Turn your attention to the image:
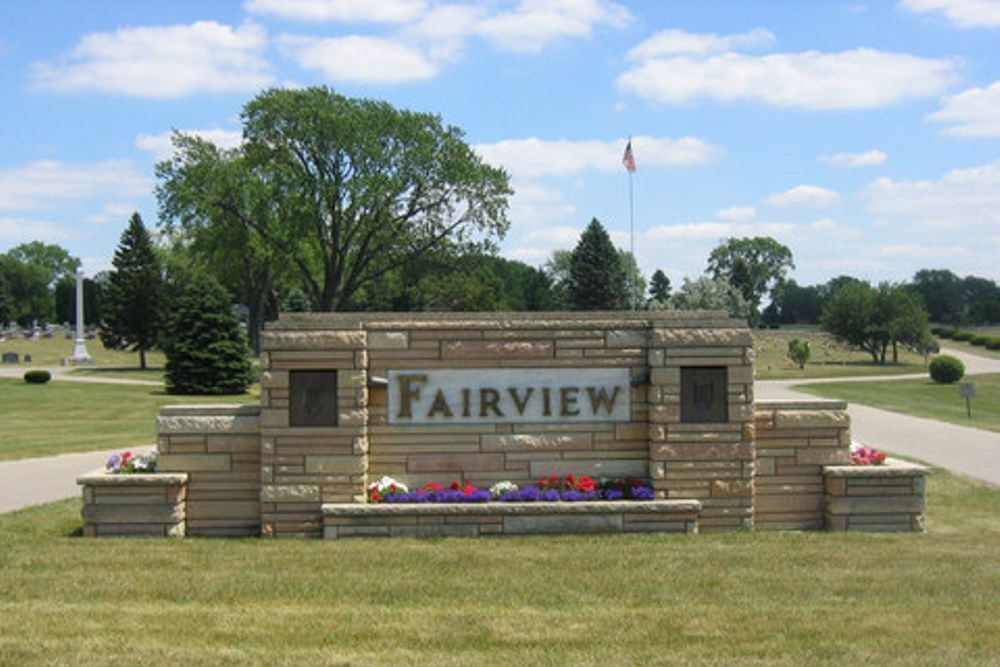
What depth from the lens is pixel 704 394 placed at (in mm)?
9109

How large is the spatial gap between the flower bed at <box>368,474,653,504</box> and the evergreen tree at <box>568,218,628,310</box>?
6162cm

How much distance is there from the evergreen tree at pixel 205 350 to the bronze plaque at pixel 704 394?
29.9 meters

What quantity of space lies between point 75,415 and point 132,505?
21384 mm

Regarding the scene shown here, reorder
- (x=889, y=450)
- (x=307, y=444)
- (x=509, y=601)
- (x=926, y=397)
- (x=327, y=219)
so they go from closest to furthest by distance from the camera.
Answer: (x=509, y=601), (x=307, y=444), (x=889, y=450), (x=926, y=397), (x=327, y=219)

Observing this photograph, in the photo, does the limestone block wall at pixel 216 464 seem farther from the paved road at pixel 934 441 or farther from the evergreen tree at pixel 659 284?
the evergreen tree at pixel 659 284

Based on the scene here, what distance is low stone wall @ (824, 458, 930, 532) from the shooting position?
921cm

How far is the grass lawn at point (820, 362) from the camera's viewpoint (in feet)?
171

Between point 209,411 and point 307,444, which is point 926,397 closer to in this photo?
point 307,444

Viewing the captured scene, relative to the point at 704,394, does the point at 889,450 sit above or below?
below

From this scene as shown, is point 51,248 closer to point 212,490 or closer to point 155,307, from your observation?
point 155,307

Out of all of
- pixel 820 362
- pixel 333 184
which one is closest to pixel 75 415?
pixel 333 184

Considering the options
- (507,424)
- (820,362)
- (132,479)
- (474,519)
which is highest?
(507,424)

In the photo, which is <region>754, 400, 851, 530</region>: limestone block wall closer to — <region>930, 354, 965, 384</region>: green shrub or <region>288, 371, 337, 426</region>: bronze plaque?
<region>288, 371, 337, 426</region>: bronze plaque

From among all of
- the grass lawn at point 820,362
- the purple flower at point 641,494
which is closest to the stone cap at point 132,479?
the purple flower at point 641,494
